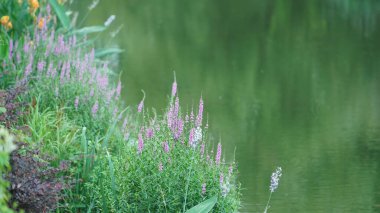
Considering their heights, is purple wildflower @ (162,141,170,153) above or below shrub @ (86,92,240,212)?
above

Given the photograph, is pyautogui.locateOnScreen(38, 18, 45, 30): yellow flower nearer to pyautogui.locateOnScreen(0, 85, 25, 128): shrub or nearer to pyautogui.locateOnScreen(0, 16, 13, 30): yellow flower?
pyautogui.locateOnScreen(0, 16, 13, 30): yellow flower

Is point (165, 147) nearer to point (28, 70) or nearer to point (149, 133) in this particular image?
point (149, 133)

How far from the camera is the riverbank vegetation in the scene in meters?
6.96

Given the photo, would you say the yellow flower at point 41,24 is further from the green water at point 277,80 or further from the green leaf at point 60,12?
the green water at point 277,80

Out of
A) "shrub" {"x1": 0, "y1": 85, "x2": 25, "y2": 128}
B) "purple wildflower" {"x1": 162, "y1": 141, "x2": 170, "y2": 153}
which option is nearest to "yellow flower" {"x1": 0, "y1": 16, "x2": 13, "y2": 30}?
"shrub" {"x1": 0, "y1": 85, "x2": 25, "y2": 128}

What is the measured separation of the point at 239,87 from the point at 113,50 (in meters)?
3.04

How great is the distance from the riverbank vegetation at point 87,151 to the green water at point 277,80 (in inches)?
64.5

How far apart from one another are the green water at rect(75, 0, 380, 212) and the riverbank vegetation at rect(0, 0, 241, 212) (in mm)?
1639

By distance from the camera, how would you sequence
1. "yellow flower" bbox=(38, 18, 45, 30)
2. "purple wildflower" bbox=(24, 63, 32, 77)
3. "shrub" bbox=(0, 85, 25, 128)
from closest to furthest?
"shrub" bbox=(0, 85, 25, 128), "purple wildflower" bbox=(24, 63, 32, 77), "yellow flower" bbox=(38, 18, 45, 30)

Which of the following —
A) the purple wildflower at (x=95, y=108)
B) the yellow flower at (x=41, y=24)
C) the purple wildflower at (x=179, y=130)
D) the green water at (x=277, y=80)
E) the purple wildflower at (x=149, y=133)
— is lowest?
the green water at (x=277, y=80)

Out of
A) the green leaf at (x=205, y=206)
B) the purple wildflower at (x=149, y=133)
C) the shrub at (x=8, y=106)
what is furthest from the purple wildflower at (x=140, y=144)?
the shrub at (x=8, y=106)

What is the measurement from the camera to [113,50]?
13.5m

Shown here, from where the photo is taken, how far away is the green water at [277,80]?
33.3ft

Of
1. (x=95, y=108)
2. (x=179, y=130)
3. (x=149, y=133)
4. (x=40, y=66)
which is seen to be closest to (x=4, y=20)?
(x=40, y=66)
